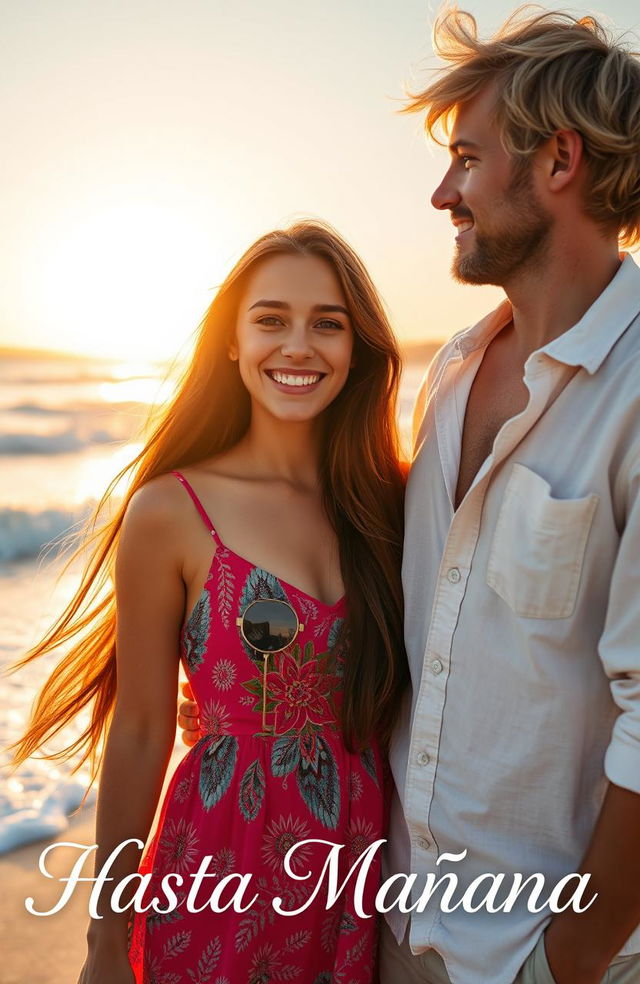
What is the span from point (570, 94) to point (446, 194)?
396mm

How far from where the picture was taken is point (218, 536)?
2.73m

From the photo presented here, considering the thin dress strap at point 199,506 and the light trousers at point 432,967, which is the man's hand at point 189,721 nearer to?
the thin dress strap at point 199,506

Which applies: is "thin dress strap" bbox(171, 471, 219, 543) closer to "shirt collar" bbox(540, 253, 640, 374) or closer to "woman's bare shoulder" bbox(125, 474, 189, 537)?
"woman's bare shoulder" bbox(125, 474, 189, 537)

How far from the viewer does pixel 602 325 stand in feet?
7.65

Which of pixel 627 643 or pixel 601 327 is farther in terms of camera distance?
pixel 601 327

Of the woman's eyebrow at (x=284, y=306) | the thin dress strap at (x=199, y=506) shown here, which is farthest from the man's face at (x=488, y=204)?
the thin dress strap at (x=199, y=506)

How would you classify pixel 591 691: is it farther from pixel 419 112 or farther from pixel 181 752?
pixel 181 752

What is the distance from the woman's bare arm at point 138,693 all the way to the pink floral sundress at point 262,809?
66 millimetres

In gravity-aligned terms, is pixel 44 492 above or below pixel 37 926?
above

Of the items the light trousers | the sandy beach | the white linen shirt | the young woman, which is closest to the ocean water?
the sandy beach

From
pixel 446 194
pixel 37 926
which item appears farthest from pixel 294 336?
pixel 37 926

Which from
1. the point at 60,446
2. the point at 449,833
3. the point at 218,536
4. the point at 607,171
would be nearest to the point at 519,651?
the point at 449,833

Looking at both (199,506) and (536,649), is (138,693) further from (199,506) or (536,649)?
(536,649)

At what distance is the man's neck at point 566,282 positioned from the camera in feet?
8.12
